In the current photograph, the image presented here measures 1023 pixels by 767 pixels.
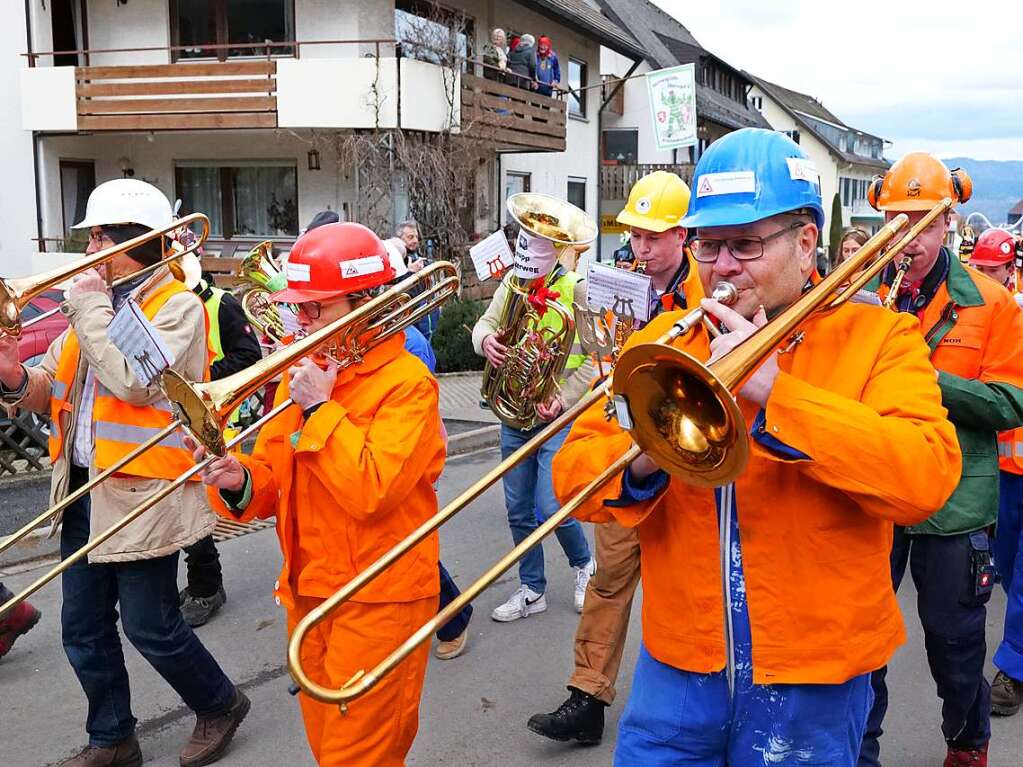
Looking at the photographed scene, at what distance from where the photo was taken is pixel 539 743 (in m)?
4.16

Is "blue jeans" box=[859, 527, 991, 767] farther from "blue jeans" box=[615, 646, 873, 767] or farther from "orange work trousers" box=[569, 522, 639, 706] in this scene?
"blue jeans" box=[615, 646, 873, 767]

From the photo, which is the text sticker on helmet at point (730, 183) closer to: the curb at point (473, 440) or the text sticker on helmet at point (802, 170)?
the text sticker on helmet at point (802, 170)

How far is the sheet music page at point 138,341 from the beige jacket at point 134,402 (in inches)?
5.4

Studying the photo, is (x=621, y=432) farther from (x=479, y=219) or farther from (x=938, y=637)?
(x=479, y=219)

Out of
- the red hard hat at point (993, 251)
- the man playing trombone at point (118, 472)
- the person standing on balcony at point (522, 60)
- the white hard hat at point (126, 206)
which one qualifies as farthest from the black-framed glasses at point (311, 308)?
the person standing on balcony at point (522, 60)

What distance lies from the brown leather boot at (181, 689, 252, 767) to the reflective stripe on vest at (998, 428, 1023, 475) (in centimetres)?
335

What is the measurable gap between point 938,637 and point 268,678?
2919mm

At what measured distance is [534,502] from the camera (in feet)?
17.9

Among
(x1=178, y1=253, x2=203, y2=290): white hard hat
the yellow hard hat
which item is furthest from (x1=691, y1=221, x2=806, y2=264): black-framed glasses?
(x1=178, y1=253, x2=203, y2=290): white hard hat

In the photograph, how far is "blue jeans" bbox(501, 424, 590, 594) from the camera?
5.30 metres

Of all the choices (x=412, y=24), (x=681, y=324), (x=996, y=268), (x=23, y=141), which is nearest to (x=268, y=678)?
(x=681, y=324)

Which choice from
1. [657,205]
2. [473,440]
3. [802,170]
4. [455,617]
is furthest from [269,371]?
[473,440]

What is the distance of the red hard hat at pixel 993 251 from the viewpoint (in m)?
7.72

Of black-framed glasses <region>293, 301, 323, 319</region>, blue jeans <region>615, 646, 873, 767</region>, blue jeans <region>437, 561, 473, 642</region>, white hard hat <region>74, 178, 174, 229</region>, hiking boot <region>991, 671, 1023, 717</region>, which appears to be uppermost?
white hard hat <region>74, 178, 174, 229</region>
